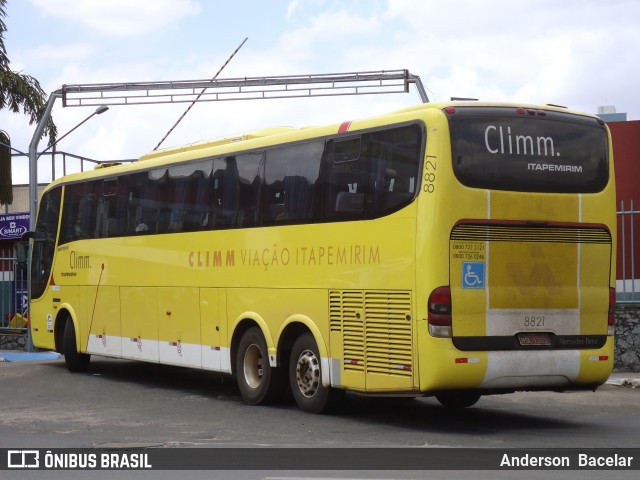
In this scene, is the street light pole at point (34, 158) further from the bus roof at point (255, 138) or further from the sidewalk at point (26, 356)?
the bus roof at point (255, 138)

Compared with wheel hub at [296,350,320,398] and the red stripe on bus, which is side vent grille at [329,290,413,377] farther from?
the red stripe on bus

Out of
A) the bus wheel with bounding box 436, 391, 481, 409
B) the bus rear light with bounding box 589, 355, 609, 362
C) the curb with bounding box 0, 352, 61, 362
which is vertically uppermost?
the bus rear light with bounding box 589, 355, 609, 362

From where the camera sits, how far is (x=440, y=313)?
12.6m

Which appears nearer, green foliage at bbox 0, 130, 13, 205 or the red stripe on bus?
the red stripe on bus

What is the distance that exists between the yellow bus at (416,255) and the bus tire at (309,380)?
0.08 ft

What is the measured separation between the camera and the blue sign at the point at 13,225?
135 feet

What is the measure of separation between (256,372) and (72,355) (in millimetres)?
6437

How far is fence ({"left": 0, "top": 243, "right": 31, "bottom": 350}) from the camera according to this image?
28.3 m

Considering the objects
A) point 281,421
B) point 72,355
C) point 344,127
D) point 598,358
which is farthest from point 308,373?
point 72,355

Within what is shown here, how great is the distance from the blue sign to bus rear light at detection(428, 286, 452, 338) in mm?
30241

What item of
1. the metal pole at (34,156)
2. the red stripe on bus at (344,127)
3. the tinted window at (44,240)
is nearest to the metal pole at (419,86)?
the metal pole at (34,156)

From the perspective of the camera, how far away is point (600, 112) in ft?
123

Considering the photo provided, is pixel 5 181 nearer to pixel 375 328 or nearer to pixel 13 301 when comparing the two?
pixel 13 301

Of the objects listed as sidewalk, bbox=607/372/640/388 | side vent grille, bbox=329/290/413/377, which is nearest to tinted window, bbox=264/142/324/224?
side vent grille, bbox=329/290/413/377
